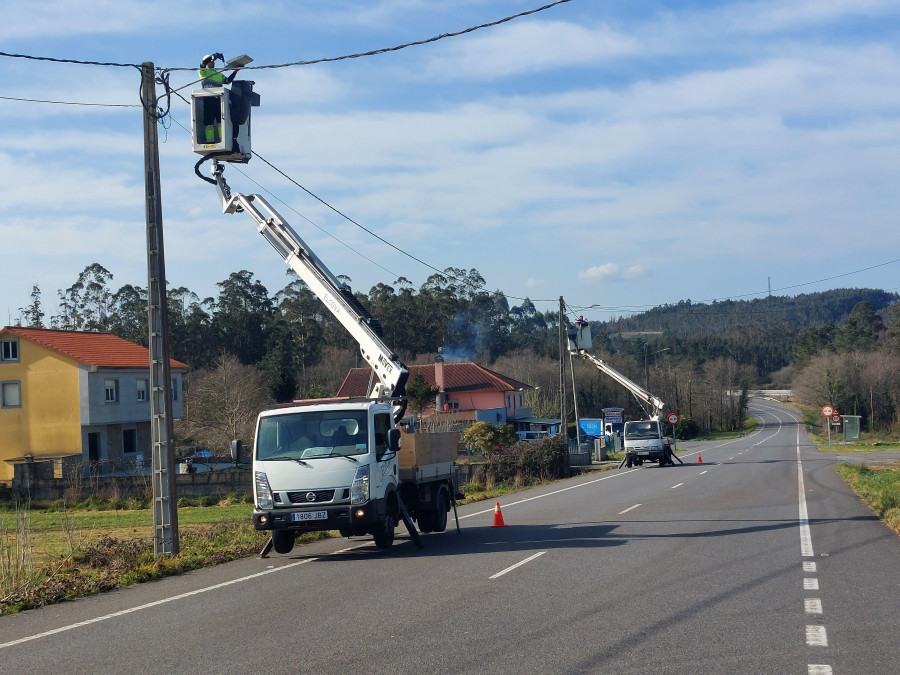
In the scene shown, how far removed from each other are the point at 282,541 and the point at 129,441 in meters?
37.3

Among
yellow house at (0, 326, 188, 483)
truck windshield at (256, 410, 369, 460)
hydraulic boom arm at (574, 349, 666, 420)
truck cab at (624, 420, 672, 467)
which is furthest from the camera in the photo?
A: hydraulic boom arm at (574, 349, 666, 420)

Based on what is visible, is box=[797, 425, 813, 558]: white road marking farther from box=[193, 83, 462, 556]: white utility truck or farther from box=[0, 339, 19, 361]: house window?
box=[0, 339, 19, 361]: house window

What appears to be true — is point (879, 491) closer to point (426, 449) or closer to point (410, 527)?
point (426, 449)

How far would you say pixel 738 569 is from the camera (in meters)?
10.9

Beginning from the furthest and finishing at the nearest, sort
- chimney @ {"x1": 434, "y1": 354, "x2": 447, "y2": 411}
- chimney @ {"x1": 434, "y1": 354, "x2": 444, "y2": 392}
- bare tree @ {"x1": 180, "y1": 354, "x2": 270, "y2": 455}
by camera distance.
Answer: chimney @ {"x1": 434, "y1": 354, "x2": 444, "y2": 392}, chimney @ {"x1": 434, "y1": 354, "x2": 447, "y2": 411}, bare tree @ {"x1": 180, "y1": 354, "x2": 270, "y2": 455}

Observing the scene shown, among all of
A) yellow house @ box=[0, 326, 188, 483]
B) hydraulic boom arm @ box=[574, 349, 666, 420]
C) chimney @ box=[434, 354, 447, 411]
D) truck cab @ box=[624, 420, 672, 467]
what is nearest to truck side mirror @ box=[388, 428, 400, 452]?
truck cab @ box=[624, 420, 672, 467]

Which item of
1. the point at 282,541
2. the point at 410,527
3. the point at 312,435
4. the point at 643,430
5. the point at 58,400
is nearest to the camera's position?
the point at 312,435

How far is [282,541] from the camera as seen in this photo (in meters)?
13.6

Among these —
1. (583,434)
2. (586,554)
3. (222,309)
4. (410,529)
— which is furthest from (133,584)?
(222,309)

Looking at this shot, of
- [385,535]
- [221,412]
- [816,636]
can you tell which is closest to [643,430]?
[221,412]

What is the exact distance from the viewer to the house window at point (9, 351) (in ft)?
150

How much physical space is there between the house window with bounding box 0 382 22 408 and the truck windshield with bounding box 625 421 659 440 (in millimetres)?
31183

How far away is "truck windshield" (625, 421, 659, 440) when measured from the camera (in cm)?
4403

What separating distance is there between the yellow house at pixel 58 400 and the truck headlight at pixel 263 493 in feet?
112
